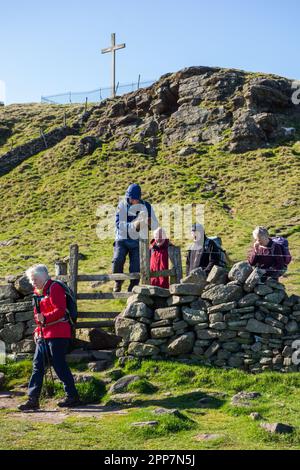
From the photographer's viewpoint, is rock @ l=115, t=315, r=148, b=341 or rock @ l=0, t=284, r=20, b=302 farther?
rock @ l=0, t=284, r=20, b=302

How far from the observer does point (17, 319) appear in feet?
41.0

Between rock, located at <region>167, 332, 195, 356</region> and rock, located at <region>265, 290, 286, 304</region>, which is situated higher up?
rock, located at <region>265, 290, 286, 304</region>

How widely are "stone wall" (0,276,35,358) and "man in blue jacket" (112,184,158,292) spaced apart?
86.8 inches

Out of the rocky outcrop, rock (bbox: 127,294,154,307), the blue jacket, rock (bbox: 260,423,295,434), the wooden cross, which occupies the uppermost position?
the wooden cross

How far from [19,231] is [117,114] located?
52.6 feet

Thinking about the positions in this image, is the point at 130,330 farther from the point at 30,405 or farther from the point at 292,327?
the point at 292,327

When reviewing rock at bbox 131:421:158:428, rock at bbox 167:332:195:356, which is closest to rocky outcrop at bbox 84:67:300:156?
rock at bbox 167:332:195:356

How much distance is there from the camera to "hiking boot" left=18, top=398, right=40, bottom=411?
1008cm

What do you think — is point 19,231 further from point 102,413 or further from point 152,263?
point 102,413

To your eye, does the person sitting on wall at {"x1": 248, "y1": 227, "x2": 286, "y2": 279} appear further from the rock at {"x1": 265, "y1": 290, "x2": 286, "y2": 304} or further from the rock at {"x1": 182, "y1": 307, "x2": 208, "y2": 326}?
the rock at {"x1": 182, "y1": 307, "x2": 208, "y2": 326}

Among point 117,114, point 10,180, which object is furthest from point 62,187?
point 117,114

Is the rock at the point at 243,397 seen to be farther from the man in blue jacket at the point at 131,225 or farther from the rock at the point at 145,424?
the man in blue jacket at the point at 131,225

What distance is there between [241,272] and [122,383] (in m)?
2.88

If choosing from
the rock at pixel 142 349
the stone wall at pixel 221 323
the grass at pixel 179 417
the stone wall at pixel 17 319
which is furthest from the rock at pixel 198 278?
the stone wall at pixel 17 319
